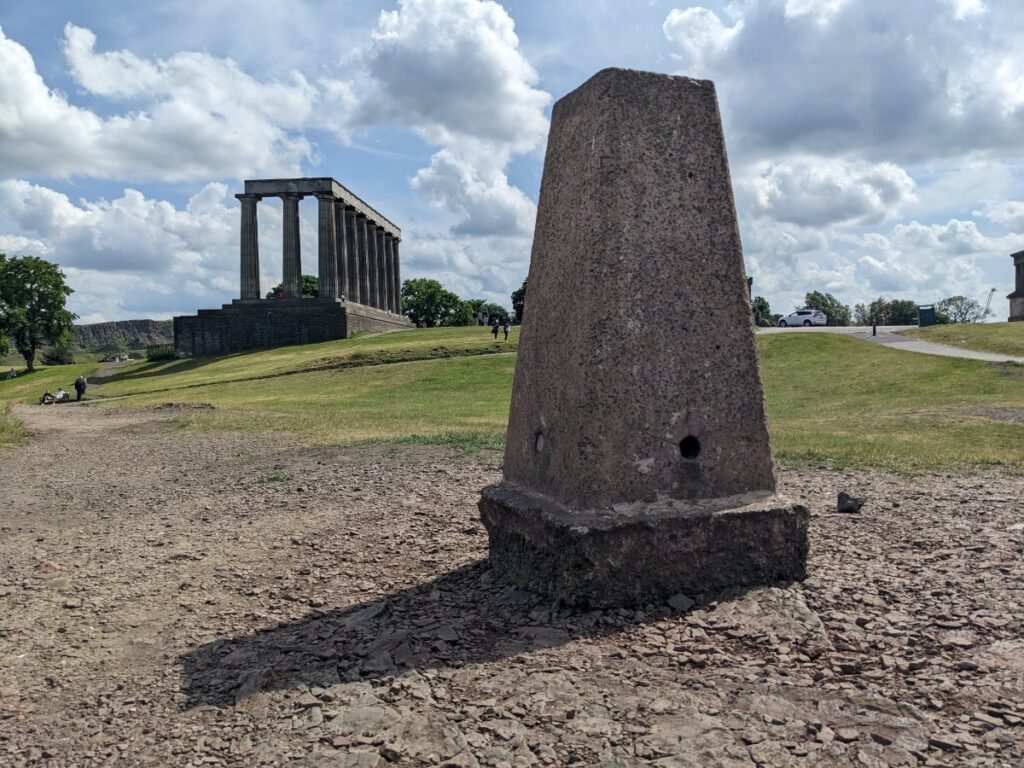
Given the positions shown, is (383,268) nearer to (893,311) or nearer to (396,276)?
→ (396,276)

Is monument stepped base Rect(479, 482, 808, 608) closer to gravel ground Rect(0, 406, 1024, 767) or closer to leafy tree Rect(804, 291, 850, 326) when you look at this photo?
gravel ground Rect(0, 406, 1024, 767)

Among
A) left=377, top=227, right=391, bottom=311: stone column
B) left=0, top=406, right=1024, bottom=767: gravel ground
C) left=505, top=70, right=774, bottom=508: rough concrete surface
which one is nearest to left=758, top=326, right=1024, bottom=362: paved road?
left=0, top=406, right=1024, bottom=767: gravel ground

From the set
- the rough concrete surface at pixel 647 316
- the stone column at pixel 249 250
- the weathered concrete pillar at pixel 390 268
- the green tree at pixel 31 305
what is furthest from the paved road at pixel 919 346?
the green tree at pixel 31 305

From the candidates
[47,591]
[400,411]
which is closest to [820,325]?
[400,411]

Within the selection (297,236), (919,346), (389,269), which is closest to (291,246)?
(297,236)

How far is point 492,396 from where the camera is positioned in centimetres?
2564

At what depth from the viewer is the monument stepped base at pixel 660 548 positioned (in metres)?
4.01

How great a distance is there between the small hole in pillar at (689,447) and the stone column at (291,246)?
5431 cm

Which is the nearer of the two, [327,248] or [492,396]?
[492,396]

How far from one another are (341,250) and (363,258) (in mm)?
6092

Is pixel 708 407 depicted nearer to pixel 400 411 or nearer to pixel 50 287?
pixel 400 411

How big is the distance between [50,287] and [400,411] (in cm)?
5505

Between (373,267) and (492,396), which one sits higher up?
(373,267)

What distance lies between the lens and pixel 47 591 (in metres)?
5.03
